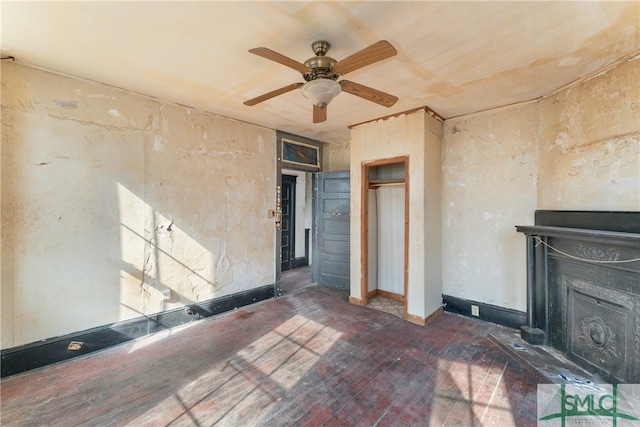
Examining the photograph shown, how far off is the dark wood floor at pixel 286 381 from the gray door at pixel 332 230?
5.24ft

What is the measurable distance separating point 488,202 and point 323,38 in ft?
9.12

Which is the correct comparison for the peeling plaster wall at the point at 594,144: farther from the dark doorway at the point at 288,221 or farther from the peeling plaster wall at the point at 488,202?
the dark doorway at the point at 288,221

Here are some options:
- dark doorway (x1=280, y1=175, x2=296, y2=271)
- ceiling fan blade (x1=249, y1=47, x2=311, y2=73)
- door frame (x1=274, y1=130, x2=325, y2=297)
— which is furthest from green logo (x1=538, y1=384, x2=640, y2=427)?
dark doorway (x1=280, y1=175, x2=296, y2=271)

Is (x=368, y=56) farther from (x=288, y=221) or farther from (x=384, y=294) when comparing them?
(x=288, y=221)

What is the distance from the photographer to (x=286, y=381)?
85.7 inches

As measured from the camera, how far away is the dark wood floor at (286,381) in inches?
71.9

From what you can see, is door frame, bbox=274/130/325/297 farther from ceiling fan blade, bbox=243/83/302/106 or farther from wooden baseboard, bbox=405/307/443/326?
wooden baseboard, bbox=405/307/443/326

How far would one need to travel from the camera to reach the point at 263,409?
6.18ft

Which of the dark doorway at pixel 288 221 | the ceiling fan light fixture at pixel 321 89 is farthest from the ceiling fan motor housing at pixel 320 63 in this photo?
the dark doorway at pixel 288 221

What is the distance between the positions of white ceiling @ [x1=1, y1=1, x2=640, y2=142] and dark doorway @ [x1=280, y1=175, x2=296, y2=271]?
10.9ft

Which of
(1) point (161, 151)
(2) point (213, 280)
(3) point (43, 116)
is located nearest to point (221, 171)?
(1) point (161, 151)

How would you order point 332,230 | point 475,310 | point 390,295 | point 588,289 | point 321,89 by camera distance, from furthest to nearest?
point 332,230
point 390,295
point 475,310
point 588,289
point 321,89

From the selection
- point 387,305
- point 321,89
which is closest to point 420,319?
point 387,305

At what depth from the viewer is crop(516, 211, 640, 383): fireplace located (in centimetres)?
204
